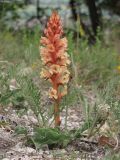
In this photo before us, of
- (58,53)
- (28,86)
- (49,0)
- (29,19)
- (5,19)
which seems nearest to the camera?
(58,53)

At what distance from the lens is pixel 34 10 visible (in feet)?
35.2

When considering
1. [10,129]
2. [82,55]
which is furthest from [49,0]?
[10,129]

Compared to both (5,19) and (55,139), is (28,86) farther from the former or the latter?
(5,19)

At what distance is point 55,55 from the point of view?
2.72 metres

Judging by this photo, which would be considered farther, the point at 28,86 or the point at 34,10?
the point at 34,10

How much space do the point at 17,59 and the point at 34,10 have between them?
537 cm

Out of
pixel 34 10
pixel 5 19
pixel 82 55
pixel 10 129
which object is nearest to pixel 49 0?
pixel 34 10

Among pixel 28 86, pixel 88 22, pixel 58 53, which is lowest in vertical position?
pixel 88 22

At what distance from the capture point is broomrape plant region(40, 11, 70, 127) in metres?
2.68

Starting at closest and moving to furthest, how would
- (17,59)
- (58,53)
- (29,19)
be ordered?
(58,53)
(17,59)
(29,19)

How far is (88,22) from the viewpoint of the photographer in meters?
11.7

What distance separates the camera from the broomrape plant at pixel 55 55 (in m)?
2.68

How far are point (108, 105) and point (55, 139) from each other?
1.24 feet

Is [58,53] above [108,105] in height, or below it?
above
